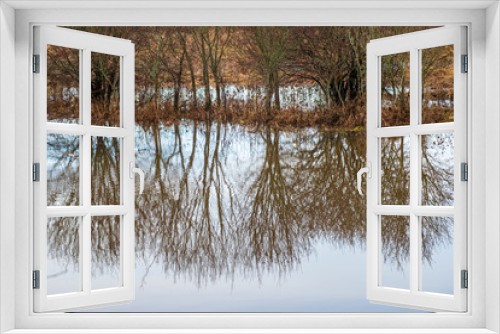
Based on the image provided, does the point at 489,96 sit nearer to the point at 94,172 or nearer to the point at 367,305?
the point at 367,305

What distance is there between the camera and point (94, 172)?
19.4ft

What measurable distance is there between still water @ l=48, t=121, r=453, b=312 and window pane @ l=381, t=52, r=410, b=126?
37cm

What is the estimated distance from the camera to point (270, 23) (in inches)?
92.2

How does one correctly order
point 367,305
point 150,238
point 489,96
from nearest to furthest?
point 489,96 < point 367,305 < point 150,238

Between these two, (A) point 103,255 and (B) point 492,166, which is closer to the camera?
(B) point 492,166

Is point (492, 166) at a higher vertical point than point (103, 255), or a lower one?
higher

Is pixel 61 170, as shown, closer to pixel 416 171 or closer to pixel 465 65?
pixel 416 171

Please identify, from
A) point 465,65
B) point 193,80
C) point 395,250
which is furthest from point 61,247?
point 465,65

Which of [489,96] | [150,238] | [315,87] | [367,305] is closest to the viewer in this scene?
[489,96]

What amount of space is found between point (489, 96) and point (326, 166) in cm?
428

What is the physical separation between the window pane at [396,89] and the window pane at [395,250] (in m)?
1.25

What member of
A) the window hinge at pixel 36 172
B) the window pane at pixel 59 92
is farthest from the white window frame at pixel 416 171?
the window pane at pixel 59 92

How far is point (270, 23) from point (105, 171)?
4107 millimetres

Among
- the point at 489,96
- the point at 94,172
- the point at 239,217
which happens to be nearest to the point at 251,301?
the point at 239,217
